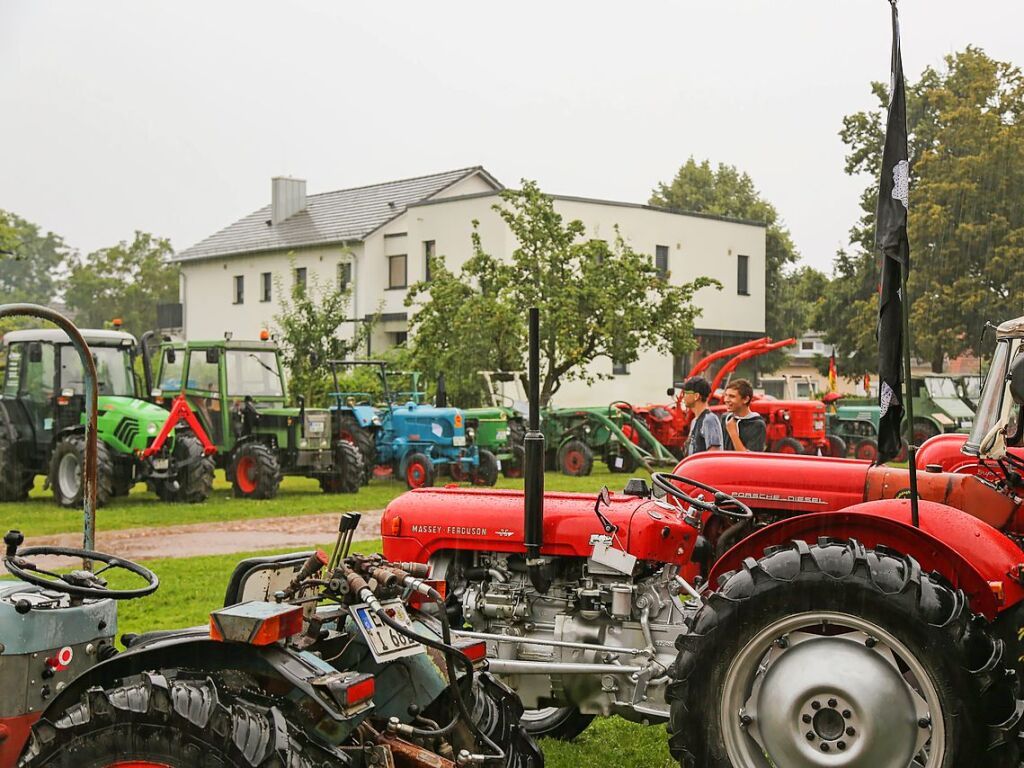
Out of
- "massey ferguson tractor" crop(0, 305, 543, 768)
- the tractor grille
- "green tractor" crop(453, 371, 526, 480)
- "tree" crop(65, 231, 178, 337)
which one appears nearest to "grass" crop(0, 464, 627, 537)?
the tractor grille

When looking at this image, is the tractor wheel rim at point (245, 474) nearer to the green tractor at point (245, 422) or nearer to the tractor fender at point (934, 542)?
the green tractor at point (245, 422)

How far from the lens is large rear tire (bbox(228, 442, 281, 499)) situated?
15922 mm

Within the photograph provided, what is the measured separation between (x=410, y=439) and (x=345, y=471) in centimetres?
149

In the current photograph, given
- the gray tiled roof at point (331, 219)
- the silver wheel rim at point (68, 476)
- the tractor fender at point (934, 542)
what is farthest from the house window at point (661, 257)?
the tractor fender at point (934, 542)

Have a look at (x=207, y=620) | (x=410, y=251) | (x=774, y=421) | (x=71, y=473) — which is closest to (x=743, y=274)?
(x=410, y=251)

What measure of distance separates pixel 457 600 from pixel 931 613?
2101 millimetres

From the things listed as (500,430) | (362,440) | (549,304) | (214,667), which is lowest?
(214,667)

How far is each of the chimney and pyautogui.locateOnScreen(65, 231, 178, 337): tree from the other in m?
21.3

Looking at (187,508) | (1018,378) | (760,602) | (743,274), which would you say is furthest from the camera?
(743,274)

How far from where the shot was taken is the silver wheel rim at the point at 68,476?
14891 mm

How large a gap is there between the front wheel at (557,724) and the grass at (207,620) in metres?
0.05

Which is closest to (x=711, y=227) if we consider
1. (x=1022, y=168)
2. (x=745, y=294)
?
(x=745, y=294)

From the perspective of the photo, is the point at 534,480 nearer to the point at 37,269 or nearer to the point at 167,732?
the point at 167,732

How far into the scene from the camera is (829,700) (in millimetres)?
3746
